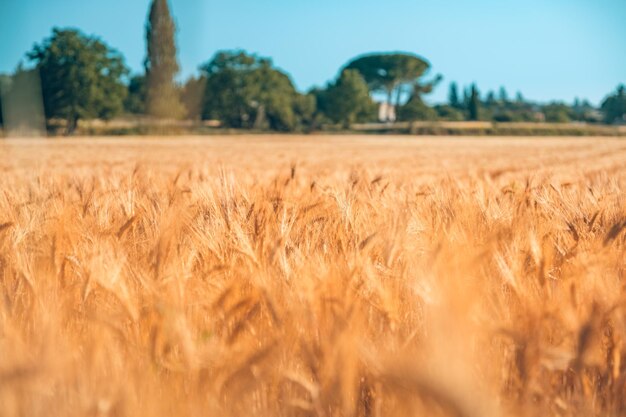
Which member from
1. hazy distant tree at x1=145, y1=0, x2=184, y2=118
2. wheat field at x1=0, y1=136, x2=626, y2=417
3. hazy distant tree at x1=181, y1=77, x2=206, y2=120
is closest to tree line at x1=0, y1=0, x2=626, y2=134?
hazy distant tree at x1=145, y1=0, x2=184, y2=118

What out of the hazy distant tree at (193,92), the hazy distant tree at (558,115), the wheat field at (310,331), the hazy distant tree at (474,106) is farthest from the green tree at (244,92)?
the wheat field at (310,331)

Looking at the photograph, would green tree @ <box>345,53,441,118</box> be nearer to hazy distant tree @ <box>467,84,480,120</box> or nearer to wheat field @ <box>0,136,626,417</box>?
hazy distant tree @ <box>467,84,480,120</box>

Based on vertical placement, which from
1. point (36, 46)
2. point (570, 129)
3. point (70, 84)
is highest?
point (36, 46)

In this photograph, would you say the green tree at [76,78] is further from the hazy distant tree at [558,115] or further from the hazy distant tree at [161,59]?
the hazy distant tree at [558,115]

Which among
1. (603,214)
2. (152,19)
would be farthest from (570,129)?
(603,214)

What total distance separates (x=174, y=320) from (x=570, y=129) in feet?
194

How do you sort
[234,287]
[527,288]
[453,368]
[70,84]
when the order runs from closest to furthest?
1. [453,368]
2. [234,287]
3. [527,288]
4. [70,84]

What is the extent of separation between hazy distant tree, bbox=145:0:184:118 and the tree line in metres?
0.07

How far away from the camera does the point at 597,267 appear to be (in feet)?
3.81

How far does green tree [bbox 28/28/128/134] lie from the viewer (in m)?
41.1

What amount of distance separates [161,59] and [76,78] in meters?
6.77

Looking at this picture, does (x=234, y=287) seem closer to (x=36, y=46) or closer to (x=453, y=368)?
(x=453, y=368)

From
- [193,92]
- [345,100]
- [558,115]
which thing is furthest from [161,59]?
[558,115]

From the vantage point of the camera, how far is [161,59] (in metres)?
40.1
